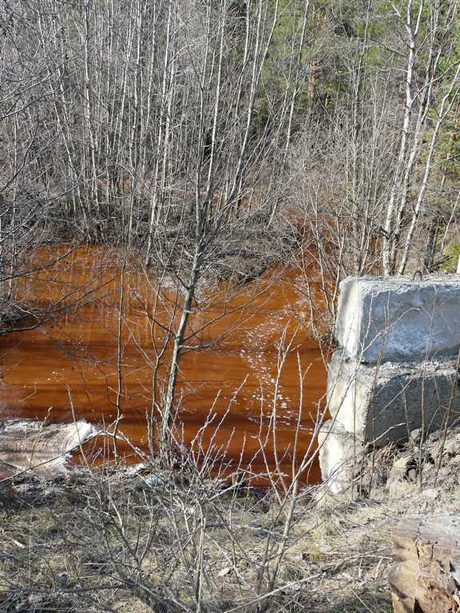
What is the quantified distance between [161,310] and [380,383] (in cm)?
755

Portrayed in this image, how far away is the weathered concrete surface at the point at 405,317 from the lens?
4.45m

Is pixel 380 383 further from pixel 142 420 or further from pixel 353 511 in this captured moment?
pixel 142 420

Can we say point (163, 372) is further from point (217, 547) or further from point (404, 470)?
point (217, 547)

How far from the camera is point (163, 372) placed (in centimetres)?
926

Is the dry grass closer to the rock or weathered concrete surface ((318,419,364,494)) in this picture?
the rock

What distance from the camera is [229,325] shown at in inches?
442

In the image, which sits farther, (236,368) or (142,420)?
(236,368)

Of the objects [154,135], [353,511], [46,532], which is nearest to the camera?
[353,511]

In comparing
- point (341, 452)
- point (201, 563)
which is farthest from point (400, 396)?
point (201, 563)

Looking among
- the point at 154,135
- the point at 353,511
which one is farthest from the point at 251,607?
the point at 154,135

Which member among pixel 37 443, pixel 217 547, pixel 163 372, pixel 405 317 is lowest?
pixel 163 372

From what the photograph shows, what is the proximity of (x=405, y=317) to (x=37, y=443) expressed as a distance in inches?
186

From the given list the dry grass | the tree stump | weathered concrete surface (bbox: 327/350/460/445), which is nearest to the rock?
weathered concrete surface (bbox: 327/350/460/445)

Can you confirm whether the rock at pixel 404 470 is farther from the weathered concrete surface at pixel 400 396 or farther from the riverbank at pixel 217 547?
the weathered concrete surface at pixel 400 396
